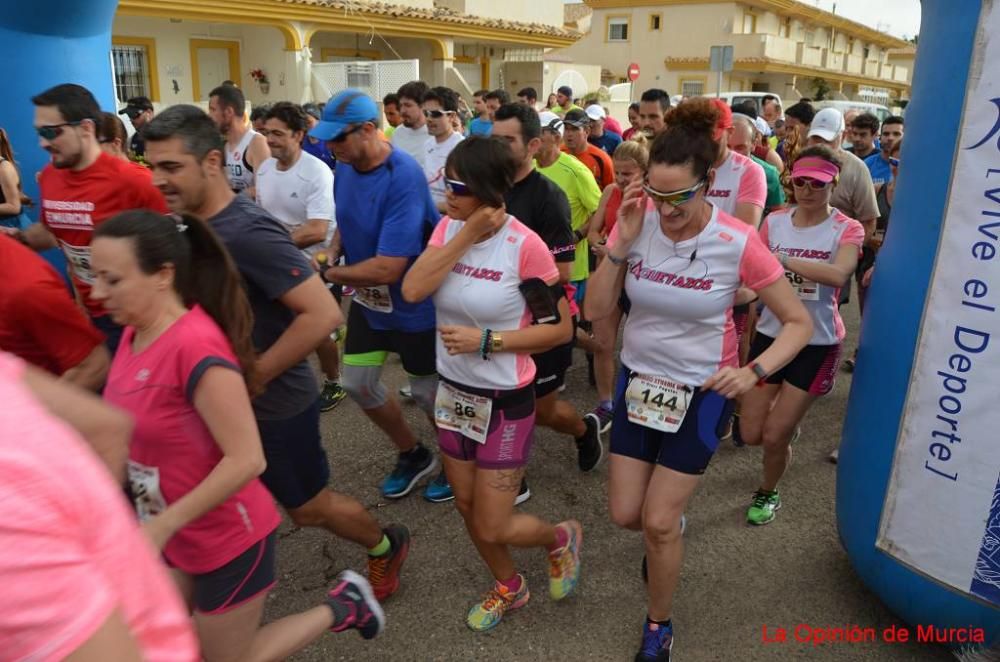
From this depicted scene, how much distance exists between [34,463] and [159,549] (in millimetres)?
928

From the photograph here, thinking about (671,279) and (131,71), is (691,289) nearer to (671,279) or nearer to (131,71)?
(671,279)

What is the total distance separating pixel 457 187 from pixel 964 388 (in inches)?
70.6

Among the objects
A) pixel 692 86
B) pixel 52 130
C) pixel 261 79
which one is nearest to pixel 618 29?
pixel 692 86

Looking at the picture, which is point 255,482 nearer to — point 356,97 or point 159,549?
point 159,549

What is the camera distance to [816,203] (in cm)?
351

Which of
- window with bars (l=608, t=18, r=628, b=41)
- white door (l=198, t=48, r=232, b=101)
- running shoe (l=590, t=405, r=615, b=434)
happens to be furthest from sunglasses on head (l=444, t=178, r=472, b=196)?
window with bars (l=608, t=18, r=628, b=41)

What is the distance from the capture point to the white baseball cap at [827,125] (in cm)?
548

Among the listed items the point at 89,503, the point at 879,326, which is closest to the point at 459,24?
the point at 879,326

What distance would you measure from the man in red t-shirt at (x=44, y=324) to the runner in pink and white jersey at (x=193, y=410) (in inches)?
21.2

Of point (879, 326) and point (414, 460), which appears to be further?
point (414, 460)

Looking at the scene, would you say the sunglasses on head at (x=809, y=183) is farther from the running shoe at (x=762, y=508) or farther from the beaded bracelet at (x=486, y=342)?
the beaded bracelet at (x=486, y=342)

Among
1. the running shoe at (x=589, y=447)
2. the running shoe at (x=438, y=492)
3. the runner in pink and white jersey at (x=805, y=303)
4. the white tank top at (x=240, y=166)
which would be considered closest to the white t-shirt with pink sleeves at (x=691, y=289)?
the runner in pink and white jersey at (x=805, y=303)

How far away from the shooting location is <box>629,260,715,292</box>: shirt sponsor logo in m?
2.56

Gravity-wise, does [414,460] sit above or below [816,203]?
below
